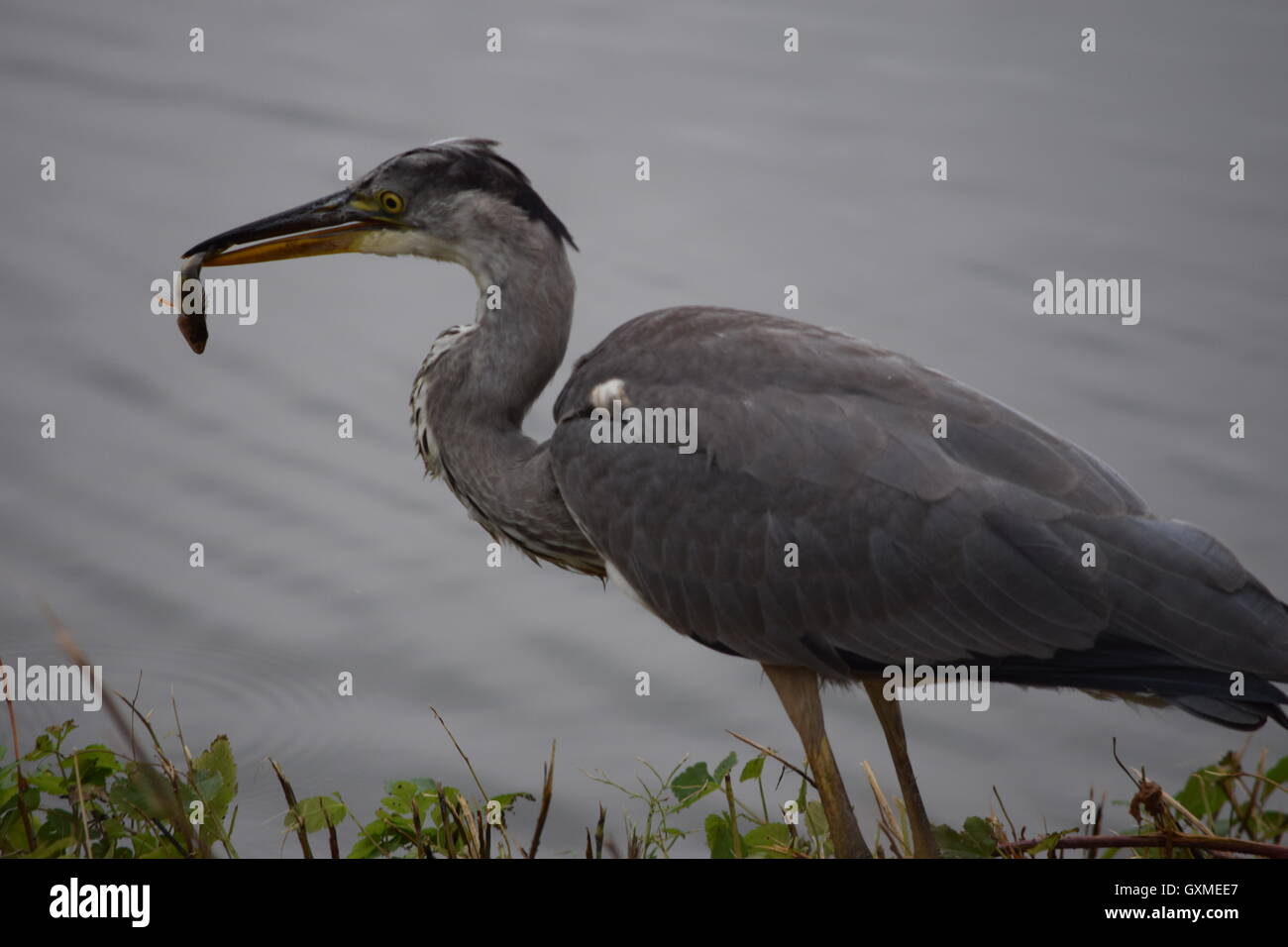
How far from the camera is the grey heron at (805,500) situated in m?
4.15

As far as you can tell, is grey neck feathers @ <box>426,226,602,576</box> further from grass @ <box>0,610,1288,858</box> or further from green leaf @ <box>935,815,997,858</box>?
green leaf @ <box>935,815,997,858</box>

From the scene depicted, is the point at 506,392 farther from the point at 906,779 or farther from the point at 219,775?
the point at 906,779

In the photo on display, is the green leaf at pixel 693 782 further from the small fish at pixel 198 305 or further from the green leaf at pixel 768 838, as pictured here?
the small fish at pixel 198 305

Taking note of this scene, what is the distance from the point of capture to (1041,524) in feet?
13.8

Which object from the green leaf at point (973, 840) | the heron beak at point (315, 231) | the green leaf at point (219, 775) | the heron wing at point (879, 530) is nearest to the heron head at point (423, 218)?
the heron beak at point (315, 231)

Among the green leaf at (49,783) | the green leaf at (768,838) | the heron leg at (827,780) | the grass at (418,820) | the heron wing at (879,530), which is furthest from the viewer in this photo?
the green leaf at (768,838)

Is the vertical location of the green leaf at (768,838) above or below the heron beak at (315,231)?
below

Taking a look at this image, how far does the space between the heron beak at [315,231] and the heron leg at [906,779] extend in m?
2.04

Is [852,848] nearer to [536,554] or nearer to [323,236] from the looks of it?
[536,554]

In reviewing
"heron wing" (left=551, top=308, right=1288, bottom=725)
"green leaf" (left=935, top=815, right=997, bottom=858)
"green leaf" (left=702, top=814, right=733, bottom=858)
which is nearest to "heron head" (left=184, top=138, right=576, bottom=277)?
"heron wing" (left=551, top=308, right=1288, bottom=725)

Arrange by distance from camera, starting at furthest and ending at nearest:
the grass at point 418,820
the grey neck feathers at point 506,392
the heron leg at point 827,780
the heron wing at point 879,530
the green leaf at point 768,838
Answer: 1. the grey neck feathers at point 506,392
2. the green leaf at point 768,838
3. the heron leg at point 827,780
4. the heron wing at point 879,530
5. the grass at point 418,820

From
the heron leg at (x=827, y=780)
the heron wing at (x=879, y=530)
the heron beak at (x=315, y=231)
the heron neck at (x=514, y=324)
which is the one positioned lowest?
the heron leg at (x=827, y=780)

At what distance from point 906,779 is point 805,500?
33.1 inches

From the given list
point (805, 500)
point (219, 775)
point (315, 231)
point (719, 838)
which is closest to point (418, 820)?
point (219, 775)
